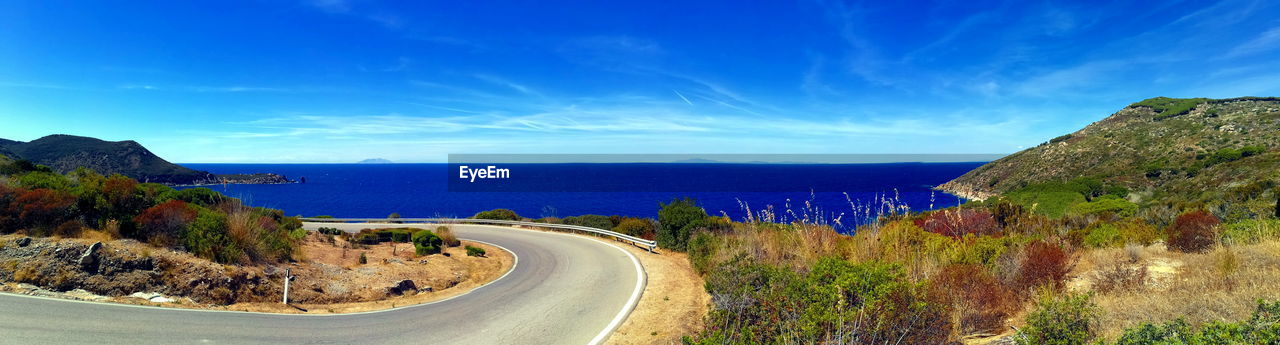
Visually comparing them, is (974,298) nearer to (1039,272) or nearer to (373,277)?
(1039,272)

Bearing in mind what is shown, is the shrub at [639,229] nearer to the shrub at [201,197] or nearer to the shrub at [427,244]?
the shrub at [427,244]

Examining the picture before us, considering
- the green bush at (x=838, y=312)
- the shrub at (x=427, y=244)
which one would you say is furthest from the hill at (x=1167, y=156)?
the shrub at (x=427, y=244)

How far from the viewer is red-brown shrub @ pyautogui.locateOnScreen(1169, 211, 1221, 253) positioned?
9.27m

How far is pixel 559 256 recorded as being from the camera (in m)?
18.1

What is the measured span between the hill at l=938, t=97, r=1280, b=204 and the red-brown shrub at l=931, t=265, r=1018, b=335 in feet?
82.8

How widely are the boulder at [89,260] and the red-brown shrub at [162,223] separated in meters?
2.53

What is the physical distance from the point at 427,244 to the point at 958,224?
1976 cm

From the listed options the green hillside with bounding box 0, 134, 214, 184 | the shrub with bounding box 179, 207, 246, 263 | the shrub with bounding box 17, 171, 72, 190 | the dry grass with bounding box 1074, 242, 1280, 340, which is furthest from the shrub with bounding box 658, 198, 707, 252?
the green hillside with bounding box 0, 134, 214, 184

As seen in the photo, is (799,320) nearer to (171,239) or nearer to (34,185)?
(171,239)

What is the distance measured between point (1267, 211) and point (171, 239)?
90.9ft

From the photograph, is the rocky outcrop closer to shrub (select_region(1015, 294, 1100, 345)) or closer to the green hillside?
shrub (select_region(1015, 294, 1100, 345))

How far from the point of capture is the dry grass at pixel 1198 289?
4.81 metres

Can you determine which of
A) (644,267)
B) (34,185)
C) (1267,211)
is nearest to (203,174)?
(34,185)

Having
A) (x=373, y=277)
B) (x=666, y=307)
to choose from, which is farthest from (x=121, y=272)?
(x=666, y=307)
